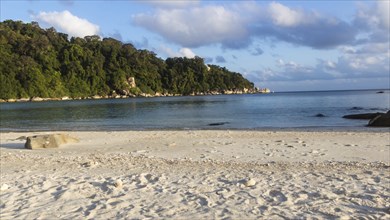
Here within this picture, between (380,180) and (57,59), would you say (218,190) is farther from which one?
(57,59)

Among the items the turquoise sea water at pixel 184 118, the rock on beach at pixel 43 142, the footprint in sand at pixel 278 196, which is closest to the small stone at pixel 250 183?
the footprint in sand at pixel 278 196

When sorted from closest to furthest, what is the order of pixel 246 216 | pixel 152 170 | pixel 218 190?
pixel 246 216 < pixel 218 190 < pixel 152 170

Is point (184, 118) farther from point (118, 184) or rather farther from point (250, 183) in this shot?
point (250, 183)

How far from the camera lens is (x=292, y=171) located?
1050 centimetres

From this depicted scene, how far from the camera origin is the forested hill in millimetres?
141500

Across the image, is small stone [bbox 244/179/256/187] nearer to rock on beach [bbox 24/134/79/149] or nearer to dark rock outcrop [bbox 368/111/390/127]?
rock on beach [bbox 24/134/79/149]

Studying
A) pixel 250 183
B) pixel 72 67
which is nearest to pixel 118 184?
pixel 250 183

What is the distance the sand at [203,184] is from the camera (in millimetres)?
7129

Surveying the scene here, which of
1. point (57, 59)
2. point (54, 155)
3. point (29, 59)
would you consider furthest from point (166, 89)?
point (54, 155)

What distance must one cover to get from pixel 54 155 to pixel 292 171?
9.26 m

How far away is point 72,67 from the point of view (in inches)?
6289

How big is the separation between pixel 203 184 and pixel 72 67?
159744 millimetres

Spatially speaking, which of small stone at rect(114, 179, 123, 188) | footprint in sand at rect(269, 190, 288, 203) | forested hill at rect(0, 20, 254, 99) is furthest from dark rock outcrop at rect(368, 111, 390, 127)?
forested hill at rect(0, 20, 254, 99)

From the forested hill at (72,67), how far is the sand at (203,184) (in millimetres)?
136567
